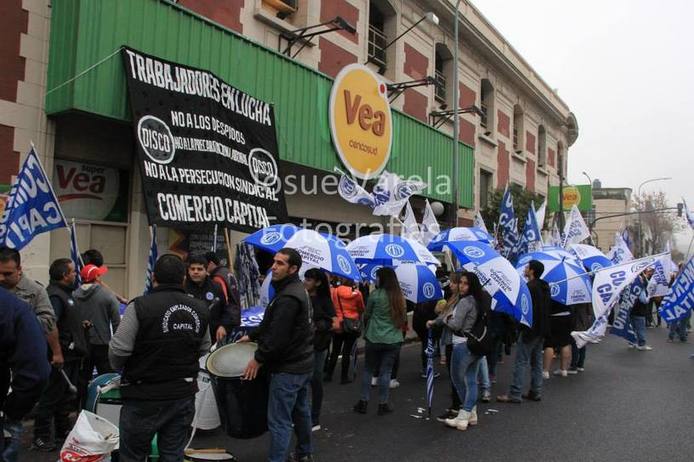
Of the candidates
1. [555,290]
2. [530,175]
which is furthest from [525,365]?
[530,175]

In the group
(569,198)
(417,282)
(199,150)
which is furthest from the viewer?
(569,198)

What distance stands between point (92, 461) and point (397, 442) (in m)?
2.93

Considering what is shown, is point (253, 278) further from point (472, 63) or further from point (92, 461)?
point (472, 63)

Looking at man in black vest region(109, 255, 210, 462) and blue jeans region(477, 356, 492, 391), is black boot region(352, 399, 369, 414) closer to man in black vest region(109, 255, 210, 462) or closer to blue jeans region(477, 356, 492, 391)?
blue jeans region(477, 356, 492, 391)

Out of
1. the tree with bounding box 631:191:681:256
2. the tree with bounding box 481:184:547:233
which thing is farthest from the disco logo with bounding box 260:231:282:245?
the tree with bounding box 631:191:681:256

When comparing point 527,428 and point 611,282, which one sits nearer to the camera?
point 527,428

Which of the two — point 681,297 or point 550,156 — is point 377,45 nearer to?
point 681,297

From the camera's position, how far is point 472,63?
2164 centimetres

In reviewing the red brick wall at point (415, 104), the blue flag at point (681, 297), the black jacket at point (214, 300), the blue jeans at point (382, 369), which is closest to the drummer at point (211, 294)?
the black jacket at point (214, 300)

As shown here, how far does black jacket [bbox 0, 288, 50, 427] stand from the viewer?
294 centimetres

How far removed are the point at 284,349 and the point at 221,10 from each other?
→ 341 inches

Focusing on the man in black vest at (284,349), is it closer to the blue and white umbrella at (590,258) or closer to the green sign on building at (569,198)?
the blue and white umbrella at (590,258)

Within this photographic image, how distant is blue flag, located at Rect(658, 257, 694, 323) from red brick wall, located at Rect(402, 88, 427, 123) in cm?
959

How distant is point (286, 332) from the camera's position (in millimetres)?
4363
